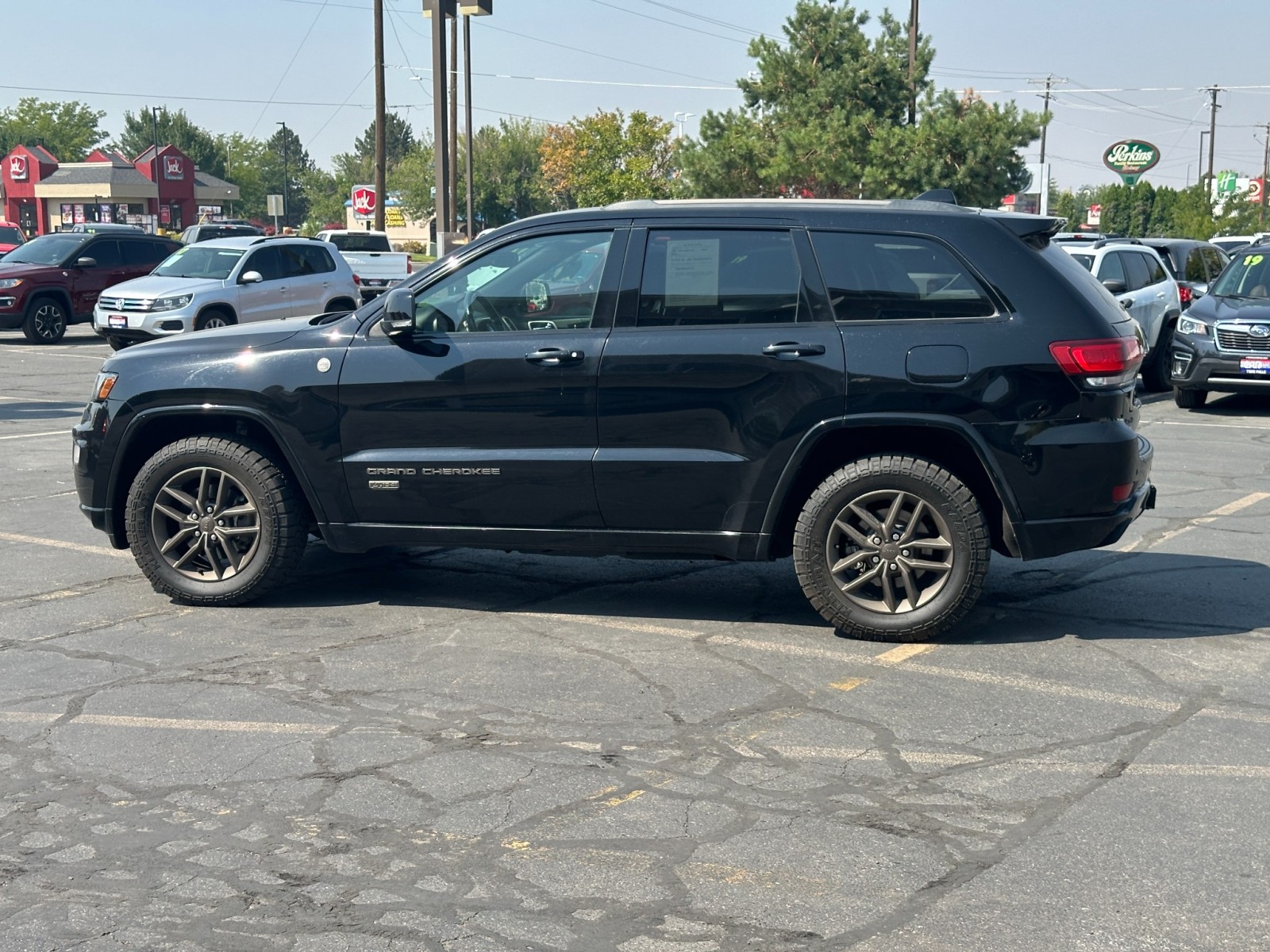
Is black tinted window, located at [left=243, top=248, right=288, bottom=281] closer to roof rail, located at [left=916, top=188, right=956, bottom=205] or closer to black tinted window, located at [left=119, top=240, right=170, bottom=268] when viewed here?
black tinted window, located at [left=119, top=240, right=170, bottom=268]

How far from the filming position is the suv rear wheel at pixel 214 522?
692 cm

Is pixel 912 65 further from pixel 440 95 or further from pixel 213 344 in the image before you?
pixel 213 344

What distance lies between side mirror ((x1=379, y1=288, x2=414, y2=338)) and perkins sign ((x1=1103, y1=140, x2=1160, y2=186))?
5659 centimetres

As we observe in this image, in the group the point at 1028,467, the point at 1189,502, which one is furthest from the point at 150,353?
the point at 1189,502

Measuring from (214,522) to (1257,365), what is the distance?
12274 millimetres

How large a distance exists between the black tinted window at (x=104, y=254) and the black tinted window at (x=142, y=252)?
142 mm

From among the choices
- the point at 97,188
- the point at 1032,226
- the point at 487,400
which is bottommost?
the point at 487,400

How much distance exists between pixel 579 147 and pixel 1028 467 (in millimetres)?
77662

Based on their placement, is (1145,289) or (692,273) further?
(1145,289)

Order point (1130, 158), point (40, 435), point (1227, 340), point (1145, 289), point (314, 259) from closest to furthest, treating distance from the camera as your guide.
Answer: point (40, 435)
point (1227, 340)
point (1145, 289)
point (314, 259)
point (1130, 158)

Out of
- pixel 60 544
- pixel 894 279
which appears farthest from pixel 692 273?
pixel 60 544

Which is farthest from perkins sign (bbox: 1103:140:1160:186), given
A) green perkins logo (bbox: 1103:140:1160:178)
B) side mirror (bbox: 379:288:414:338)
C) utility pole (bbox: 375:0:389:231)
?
side mirror (bbox: 379:288:414:338)

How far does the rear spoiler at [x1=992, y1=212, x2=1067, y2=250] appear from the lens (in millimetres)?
6395

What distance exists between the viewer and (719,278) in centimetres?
648
